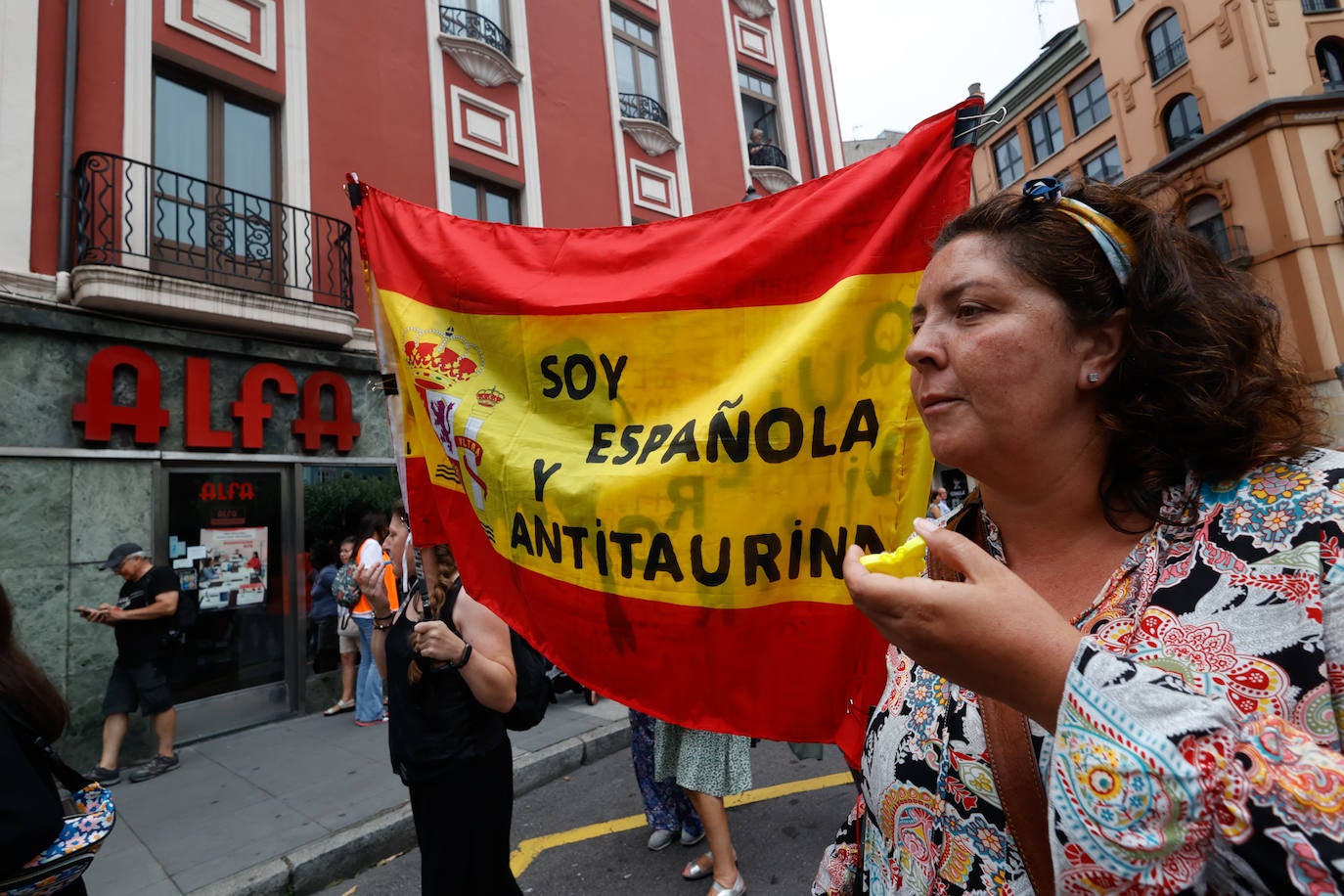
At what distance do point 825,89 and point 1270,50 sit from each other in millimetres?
15031

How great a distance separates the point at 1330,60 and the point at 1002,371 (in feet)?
98.3

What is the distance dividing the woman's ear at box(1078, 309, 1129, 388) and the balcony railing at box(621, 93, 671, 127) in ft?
40.0

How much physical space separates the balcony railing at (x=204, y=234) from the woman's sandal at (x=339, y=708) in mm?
4521

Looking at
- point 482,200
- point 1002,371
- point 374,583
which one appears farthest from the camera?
point 482,200

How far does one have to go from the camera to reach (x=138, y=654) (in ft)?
18.9

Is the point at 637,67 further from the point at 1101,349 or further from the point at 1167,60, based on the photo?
the point at 1167,60

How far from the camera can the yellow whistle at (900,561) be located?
0.99 m

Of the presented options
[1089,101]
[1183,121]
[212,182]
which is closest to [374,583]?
[212,182]

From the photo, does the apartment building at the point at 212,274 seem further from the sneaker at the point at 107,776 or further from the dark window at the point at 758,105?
the dark window at the point at 758,105

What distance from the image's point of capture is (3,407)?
5.79 meters

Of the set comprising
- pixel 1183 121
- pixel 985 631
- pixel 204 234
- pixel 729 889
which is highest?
pixel 1183 121

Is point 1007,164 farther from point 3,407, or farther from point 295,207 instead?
point 3,407

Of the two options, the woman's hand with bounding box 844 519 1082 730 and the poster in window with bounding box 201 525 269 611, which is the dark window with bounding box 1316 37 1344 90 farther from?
the poster in window with bounding box 201 525 269 611

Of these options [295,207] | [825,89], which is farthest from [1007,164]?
[295,207]
